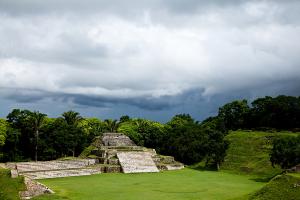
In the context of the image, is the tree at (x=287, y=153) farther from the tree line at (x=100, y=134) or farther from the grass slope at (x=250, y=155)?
the grass slope at (x=250, y=155)

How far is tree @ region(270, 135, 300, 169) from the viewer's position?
4386 cm

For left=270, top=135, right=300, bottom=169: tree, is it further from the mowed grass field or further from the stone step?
the stone step

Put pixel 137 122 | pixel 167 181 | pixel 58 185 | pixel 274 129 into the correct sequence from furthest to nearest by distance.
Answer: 1. pixel 137 122
2. pixel 274 129
3. pixel 167 181
4. pixel 58 185

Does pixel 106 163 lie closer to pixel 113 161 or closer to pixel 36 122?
pixel 113 161

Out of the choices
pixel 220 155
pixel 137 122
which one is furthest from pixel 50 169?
pixel 137 122

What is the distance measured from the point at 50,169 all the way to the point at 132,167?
9349 millimetres

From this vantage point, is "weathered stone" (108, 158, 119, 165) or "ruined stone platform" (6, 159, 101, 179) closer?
"ruined stone platform" (6, 159, 101, 179)

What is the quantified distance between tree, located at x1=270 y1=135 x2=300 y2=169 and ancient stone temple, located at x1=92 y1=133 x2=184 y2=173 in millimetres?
13189

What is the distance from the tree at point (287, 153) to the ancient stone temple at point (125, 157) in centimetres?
1319

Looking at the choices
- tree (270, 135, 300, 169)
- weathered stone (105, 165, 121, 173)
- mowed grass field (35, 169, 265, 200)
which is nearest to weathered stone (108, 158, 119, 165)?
weathered stone (105, 165, 121, 173)

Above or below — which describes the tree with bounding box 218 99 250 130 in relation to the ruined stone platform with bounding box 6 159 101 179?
above

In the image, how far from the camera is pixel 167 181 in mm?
40781

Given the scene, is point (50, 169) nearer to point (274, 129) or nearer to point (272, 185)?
point (272, 185)

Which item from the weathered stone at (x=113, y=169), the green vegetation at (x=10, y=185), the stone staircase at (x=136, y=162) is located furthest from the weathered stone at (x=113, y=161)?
the green vegetation at (x=10, y=185)
